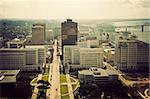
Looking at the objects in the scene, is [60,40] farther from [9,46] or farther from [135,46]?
[135,46]

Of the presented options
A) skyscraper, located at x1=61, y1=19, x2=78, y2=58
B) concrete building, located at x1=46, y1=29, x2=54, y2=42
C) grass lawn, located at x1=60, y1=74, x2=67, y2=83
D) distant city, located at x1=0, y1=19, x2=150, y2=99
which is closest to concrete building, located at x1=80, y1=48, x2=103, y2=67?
distant city, located at x1=0, y1=19, x2=150, y2=99

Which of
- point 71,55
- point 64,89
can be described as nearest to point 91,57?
point 71,55

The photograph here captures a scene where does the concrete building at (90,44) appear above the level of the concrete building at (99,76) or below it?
above

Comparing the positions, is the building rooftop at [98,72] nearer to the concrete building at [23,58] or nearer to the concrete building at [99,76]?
the concrete building at [99,76]

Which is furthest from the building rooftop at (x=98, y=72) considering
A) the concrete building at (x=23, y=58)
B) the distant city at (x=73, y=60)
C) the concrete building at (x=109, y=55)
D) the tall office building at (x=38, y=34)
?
the tall office building at (x=38, y=34)

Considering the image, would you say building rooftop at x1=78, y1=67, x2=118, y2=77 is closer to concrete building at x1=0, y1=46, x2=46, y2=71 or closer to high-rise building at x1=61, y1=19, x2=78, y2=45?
high-rise building at x1=61, y1=19, x2=78, y2=45
